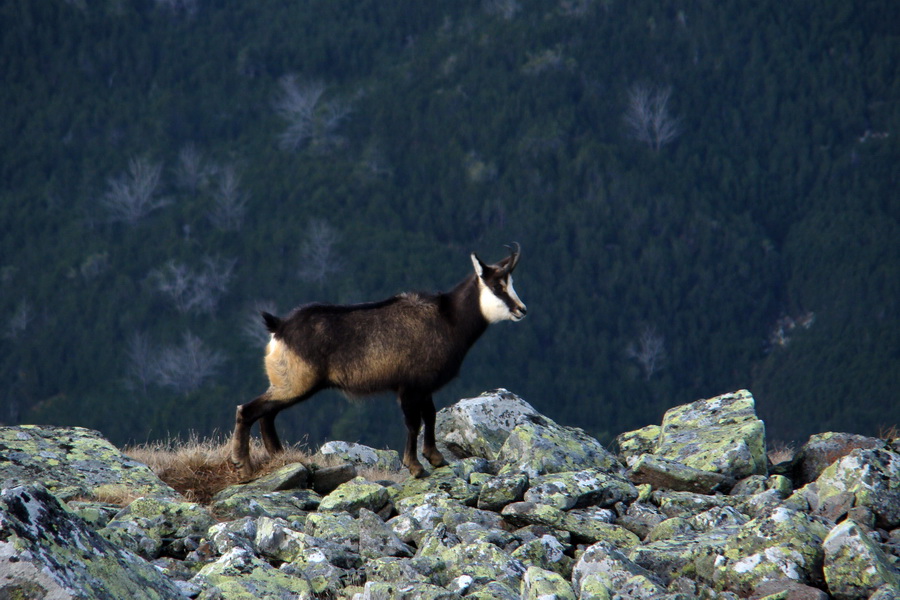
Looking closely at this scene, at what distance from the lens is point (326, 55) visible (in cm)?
11531

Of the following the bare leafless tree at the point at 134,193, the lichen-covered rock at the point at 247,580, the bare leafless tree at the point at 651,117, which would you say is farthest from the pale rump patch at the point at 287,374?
the bare leafless tree at the point at 651,117

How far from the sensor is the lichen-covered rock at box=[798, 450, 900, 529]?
27.6 feet

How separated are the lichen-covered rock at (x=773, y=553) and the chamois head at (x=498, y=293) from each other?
15.0 ft

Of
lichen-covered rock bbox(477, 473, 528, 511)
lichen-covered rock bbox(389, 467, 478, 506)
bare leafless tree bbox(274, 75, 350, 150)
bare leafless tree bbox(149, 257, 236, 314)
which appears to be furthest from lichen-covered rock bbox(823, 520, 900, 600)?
bare leafless tree bbox(274, 75, 350, 150)

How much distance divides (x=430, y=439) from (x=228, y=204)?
309ft

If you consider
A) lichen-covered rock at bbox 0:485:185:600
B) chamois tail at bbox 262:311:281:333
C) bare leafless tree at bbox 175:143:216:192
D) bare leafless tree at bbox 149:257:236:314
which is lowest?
bare leafless tree at bbox 149:257:236:314

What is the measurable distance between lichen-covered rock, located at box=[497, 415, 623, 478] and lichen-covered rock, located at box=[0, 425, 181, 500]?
320 centimetres

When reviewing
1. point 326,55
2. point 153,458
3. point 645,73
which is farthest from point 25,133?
point 153,458

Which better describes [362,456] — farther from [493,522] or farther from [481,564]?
[481,564]

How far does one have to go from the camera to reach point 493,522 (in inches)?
344

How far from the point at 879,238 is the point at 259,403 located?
90.7 m

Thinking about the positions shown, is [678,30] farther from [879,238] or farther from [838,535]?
[838,535]

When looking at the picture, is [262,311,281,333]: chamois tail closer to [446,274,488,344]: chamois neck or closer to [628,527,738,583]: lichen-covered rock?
[446,274,488,344]: chamois neck

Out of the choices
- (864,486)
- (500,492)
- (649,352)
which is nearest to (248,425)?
(500,492)
